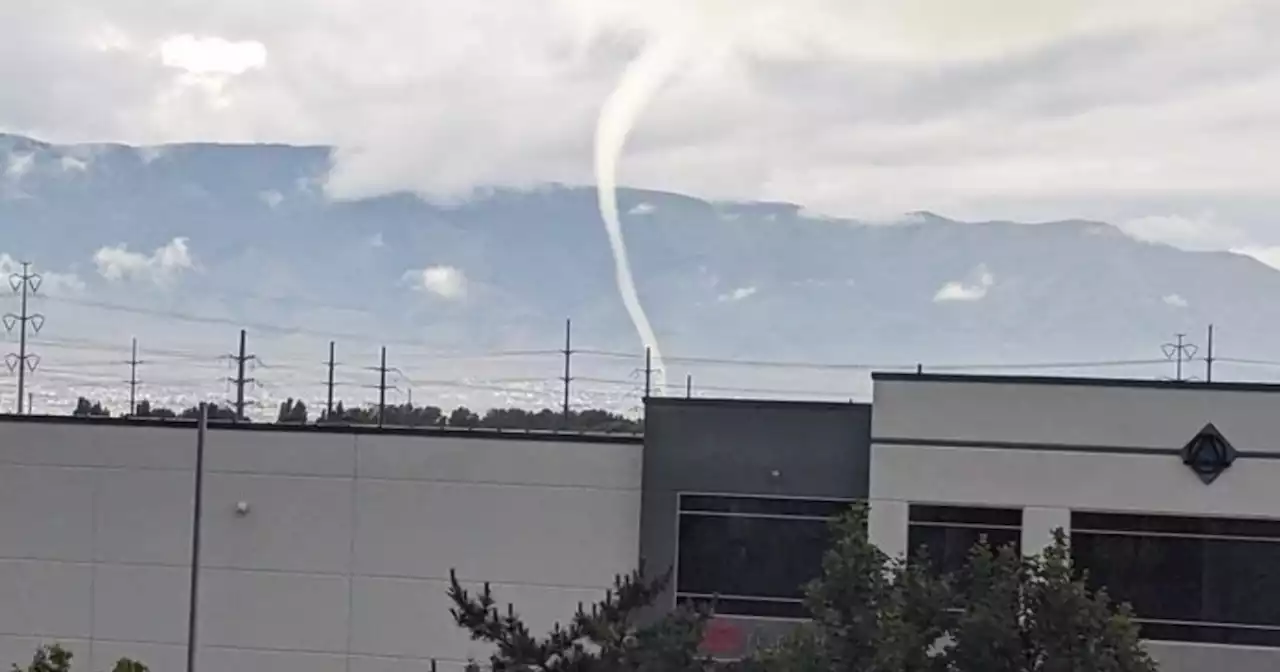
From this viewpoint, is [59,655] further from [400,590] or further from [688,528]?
[688,528]

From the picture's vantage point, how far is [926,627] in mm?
11203

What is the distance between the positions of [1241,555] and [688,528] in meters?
7.08

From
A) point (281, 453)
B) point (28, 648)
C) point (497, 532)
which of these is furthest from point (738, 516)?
point (28, 648)

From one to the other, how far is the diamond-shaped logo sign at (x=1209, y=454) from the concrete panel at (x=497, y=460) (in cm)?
718

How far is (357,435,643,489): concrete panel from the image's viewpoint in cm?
2017

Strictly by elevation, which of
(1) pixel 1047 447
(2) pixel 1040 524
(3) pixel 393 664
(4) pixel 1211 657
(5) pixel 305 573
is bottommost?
(3) pixel 393 664

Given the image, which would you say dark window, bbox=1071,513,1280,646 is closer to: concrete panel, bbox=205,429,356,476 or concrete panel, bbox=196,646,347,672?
concrete panel, bbox=205,429,356,476

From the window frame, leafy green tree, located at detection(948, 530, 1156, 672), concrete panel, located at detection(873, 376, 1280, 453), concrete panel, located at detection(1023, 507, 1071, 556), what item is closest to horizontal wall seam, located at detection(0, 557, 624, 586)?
the window frame

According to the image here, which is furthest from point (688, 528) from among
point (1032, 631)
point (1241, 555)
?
point (1032, 631)

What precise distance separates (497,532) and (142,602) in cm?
540

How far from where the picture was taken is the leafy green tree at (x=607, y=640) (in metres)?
12.6

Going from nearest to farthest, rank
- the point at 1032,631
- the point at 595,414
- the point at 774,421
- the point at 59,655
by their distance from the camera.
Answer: the point at 1032,631 < the point at 59,655 < the point at 774,421 < the point at 595,414

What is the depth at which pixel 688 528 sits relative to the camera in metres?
19.8

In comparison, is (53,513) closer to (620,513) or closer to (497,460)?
(497,460)
